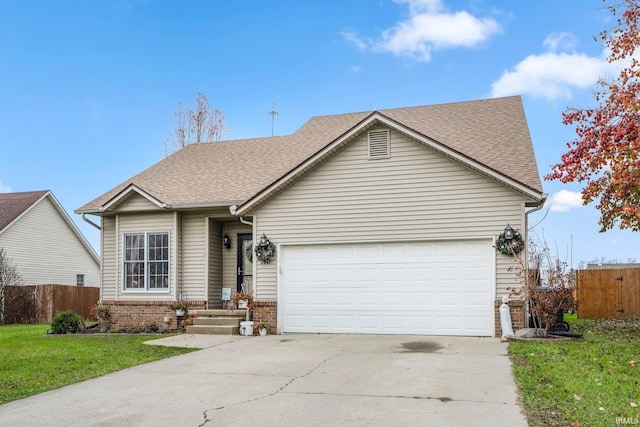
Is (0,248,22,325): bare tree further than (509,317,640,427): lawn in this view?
Yes

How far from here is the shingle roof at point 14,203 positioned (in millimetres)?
27155

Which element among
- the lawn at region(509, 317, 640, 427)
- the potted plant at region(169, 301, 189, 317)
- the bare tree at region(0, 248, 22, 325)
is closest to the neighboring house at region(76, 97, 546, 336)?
the potted plant at region(169, 301, 189, 317)

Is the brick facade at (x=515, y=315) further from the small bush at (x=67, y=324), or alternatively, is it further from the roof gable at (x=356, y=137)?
the small bush at (x=67, y=324)

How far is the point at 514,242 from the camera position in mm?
12609

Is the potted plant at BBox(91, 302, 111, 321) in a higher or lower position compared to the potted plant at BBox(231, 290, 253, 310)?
lower

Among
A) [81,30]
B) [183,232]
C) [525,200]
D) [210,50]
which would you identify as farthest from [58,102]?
[525,200]

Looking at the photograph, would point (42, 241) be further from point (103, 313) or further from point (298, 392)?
point (298, 392)

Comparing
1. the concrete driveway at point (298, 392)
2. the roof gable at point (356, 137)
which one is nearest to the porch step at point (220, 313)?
the roof gable at point (356, 137)

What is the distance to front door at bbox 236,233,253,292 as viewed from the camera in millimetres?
16406

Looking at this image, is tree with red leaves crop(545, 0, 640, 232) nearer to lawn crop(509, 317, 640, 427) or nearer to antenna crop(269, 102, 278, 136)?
lawn crop(509, 317, 640, 427)

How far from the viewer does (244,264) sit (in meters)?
16.6

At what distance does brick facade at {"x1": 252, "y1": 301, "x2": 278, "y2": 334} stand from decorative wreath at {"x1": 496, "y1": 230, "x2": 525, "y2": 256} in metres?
5.66

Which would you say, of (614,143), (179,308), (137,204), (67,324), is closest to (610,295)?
(614,143)

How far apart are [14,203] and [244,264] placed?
59.3 ft
